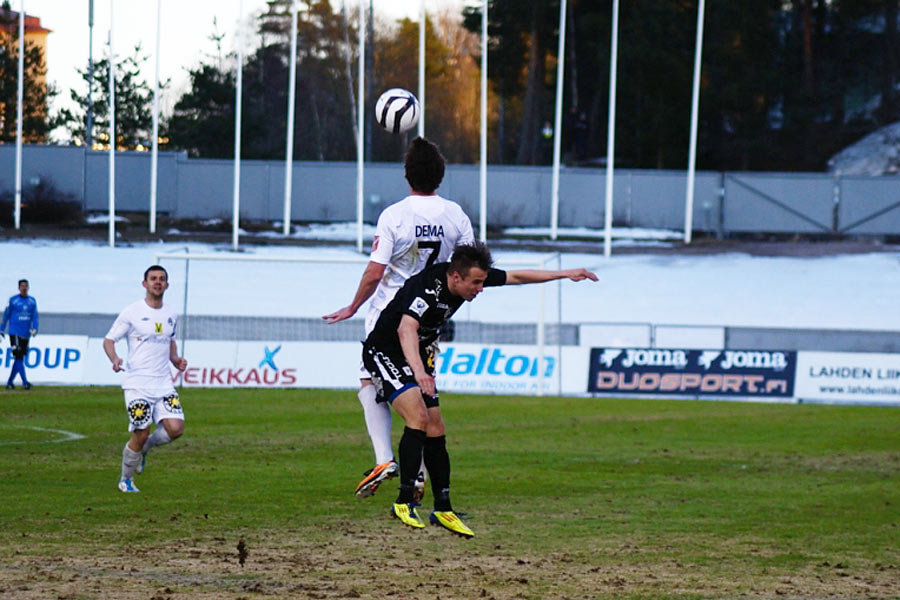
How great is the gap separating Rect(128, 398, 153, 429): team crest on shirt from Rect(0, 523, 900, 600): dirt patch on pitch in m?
2.45

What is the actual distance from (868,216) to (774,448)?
3429cm

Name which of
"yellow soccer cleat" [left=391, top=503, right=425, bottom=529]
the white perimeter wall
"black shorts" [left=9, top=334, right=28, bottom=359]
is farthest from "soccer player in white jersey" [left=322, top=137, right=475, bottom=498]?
the white perimeter wall

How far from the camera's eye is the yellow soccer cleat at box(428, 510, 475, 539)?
330 inches

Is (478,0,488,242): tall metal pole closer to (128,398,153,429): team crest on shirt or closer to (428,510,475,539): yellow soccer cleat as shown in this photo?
(128,398,153,429): team crest on shirt

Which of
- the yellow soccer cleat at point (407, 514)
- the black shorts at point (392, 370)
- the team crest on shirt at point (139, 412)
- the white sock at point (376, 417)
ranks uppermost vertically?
the black shorts at point (392, 370)

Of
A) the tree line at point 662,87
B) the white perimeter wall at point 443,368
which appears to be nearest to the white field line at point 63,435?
the white perimeter wall at point 443,368

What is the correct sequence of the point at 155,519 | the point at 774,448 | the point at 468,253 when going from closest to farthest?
the point at 468,253 → the point at 155,519 → the point at 774,448

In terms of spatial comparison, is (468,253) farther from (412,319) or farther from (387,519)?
(387,519)

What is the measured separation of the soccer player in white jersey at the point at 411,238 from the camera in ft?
27.6

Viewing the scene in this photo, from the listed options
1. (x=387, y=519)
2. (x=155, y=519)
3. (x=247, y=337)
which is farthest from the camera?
(x=247, y=337)

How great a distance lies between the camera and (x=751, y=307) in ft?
137

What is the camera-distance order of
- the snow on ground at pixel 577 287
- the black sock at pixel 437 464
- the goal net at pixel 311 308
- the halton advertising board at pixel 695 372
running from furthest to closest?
the snow on ground at pixel 577 287
the goal net at pixel 311 308
the halton advertising board at pixel 695 372
the black sock at pixel 437 464

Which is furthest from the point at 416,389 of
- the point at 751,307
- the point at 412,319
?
the point at 751,307

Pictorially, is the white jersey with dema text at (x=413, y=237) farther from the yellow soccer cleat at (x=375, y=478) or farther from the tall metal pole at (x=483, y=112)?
the tall metal pole at (x=483, y=112)
